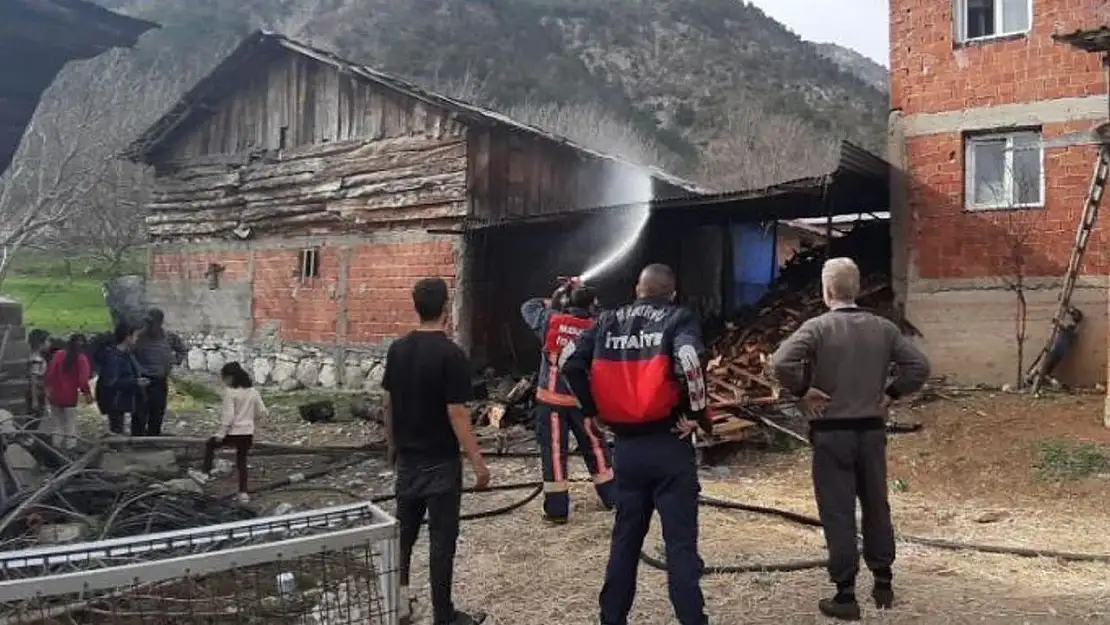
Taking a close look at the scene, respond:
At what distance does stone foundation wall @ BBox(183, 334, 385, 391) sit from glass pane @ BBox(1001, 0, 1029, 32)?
1067 cm

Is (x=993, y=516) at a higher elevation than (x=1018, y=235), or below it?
below

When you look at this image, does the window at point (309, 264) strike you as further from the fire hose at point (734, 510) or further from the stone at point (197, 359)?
the fire hose at point (734, 510)

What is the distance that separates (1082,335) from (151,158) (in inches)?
680

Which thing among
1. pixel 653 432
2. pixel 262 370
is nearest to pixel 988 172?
pixel 653 432

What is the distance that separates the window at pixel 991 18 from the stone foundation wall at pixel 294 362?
10.2 m

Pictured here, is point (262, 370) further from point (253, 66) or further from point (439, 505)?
point (439, 505)

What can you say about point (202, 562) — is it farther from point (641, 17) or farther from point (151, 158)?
point (641, 17)

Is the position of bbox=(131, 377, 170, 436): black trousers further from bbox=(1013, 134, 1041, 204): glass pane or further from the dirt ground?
bbox=(1013, 134, 1041, 204): glass pane

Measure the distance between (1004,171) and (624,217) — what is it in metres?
5.46

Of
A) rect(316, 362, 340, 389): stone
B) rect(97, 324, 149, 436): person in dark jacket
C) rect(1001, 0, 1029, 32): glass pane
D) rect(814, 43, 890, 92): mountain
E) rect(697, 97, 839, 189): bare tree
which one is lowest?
rect(316, 362, 340, 389): stone

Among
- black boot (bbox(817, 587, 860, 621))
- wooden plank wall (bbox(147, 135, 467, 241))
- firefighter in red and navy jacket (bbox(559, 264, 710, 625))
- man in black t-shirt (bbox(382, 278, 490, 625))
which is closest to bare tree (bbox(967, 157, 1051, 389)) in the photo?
wooden plank wall (bbox(147, 135, 467, 241))

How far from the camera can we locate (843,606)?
14.9 feet

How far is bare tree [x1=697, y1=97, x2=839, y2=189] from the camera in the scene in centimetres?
5331

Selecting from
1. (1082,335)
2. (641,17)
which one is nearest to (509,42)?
(641,17)
